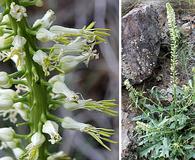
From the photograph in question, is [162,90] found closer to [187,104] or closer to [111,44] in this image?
[187,104]

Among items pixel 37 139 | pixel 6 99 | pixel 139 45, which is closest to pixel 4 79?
pixel 6 99

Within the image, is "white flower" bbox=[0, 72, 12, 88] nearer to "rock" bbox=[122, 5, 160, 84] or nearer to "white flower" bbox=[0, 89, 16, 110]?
"white flower" bbox=[0, 89, 16, 110]

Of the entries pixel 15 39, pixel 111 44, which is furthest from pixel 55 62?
pixel 111 44

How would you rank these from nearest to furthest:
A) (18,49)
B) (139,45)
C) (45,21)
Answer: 1. (18,49)
2. (45,21)
3. (139,45)

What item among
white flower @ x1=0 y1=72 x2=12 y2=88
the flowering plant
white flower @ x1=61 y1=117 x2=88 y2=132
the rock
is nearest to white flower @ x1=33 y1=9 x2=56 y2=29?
the flowering plant

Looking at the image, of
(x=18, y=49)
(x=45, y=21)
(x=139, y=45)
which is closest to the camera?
(x=18, y=49)

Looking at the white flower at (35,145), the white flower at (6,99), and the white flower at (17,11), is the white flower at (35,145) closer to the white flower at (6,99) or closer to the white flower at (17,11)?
the white flower at (6,99)

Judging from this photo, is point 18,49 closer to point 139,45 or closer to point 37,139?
point 37,139
